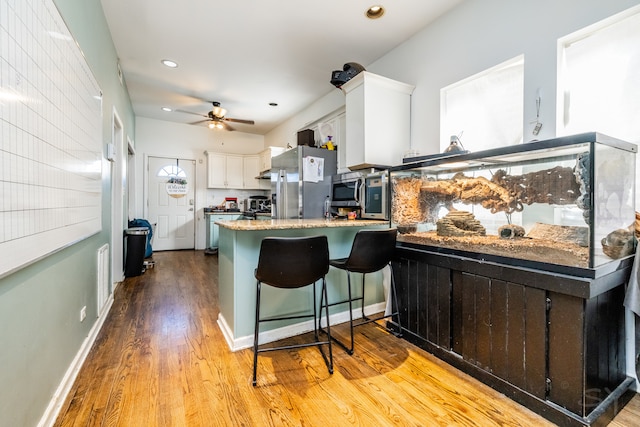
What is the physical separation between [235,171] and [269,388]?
5.56 m

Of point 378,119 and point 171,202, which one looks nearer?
point 378,119

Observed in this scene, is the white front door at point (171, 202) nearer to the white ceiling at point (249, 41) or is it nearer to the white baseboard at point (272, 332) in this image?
the white ceiling at point (249, 41)

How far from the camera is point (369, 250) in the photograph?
206 cm

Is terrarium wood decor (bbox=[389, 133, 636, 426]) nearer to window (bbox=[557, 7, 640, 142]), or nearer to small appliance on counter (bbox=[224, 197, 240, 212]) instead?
window (bbox=[557, 7, 640, 142])

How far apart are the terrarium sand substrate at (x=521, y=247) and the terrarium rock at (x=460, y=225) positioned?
44mm

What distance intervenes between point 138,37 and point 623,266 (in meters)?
4.42

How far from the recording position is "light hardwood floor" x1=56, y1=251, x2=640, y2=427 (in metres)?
1.44

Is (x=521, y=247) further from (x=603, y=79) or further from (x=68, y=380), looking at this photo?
(x=68, y=380)

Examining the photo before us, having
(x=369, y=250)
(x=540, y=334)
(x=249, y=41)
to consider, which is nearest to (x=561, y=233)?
(x=540, y=334)

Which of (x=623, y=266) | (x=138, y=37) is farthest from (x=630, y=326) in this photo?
(x=138, y=37)

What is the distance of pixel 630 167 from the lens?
62.2 inches

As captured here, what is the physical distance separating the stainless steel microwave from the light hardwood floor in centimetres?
120

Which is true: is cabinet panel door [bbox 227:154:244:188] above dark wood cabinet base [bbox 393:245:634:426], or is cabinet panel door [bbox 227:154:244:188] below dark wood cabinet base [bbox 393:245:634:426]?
above

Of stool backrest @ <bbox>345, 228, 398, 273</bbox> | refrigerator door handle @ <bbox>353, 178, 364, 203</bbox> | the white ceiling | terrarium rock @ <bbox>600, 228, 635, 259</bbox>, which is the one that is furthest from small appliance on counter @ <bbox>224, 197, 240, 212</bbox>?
terrarium rock @ <bbox>600, 228, 635, 259</bbox>
